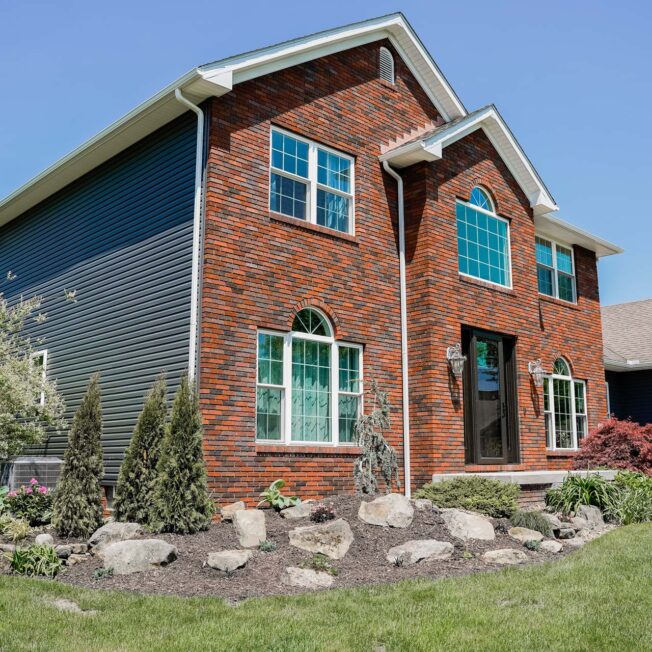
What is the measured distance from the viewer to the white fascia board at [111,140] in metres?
11.3

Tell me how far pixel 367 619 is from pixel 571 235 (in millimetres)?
14589

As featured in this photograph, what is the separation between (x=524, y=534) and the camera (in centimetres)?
1016

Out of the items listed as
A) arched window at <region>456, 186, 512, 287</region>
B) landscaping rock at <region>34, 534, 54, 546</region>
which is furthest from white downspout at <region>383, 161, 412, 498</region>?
landscaping rock at <region>34, 534, 54, 546</region>

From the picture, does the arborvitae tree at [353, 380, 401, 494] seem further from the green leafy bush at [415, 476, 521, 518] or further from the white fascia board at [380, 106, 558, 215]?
the white fascia board at [380, 106, 558, 215]

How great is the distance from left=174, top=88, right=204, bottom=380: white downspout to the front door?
5.68m

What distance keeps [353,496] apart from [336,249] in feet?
13.9

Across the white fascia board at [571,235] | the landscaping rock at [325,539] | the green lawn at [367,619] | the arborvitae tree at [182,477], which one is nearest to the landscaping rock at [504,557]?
the green lawn at [367,619]

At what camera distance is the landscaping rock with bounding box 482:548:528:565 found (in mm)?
8867

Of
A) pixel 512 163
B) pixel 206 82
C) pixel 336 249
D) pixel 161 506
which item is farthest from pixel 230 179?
pixel 512 163

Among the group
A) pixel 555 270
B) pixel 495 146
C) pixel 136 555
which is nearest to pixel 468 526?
pixel 136 555

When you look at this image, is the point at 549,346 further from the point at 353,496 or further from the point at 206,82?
the point at 206,82

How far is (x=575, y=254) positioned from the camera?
19750mm

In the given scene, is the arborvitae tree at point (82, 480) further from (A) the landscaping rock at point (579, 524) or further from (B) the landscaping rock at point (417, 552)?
(A) the landscaping rock at point (579, 524)

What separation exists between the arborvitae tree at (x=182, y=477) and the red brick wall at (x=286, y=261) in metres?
1.05
